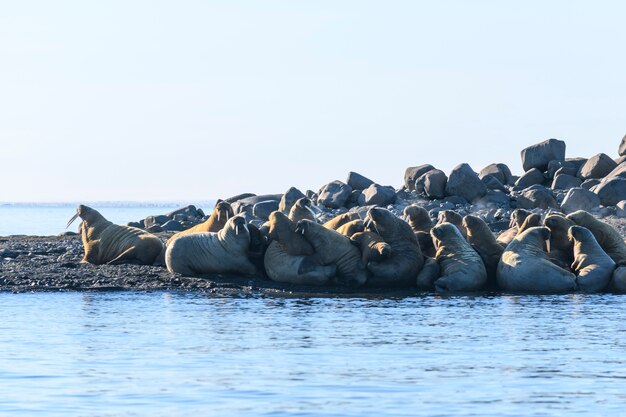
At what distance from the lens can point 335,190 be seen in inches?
1510

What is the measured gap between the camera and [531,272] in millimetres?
19875

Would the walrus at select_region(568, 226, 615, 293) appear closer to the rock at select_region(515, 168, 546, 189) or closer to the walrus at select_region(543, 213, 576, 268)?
the walrus at select_region(543, 213, 576, 268)

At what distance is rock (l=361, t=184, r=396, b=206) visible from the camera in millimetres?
37094

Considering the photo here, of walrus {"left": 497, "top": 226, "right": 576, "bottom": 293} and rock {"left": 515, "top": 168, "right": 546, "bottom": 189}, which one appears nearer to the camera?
walrus {"left": 497, "top": 226, "right": 576, "bottom": 293}

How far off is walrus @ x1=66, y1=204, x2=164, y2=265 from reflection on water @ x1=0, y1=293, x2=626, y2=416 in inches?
111

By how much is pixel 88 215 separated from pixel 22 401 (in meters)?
12.4

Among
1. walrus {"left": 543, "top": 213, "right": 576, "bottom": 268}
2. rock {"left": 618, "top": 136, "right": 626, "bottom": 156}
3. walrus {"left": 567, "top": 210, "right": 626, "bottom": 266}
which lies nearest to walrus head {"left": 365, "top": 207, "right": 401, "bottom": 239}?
walrus {"left": 543, "top": 213, "right": 576, "bottom": 268}

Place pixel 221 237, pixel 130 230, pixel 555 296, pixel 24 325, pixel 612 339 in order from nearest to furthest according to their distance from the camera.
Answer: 1. pixel 612 339
2. pixel 24 325
3. pixel 555 296
4. pixel 221 237
5. pixel 130 230

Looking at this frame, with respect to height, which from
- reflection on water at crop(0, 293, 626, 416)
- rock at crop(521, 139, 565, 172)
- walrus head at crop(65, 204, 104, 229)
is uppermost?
rock at crop(521, 139, 565, 172)

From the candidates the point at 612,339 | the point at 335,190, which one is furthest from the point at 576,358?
the point at 335,190

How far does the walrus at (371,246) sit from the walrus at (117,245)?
4092 mm

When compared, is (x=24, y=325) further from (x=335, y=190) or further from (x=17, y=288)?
(x=335, y=190)

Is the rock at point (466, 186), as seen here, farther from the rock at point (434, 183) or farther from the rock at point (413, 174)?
the rock at point (413, 174)

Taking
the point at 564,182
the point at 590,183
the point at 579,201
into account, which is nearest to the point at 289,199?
the point at 579,201
